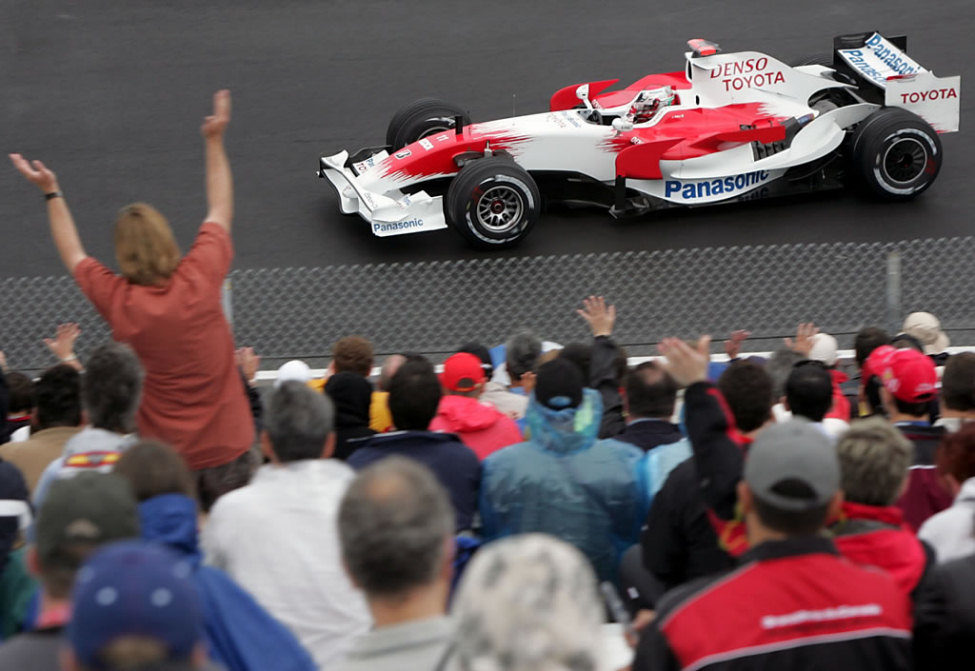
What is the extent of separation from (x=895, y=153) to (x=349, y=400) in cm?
656

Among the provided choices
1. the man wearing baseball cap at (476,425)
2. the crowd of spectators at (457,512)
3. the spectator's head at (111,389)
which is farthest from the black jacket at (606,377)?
the spectator's head at (111,389)

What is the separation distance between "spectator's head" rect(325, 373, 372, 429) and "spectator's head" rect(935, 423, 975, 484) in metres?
2.25

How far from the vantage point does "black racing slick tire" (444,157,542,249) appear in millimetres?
9273

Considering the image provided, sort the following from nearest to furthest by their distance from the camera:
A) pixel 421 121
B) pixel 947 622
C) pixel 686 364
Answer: pixel 947 622, pixel 686 364, pixel 421 121

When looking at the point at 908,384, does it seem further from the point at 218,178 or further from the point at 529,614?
the point at 529,614

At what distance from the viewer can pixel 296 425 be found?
132 inches

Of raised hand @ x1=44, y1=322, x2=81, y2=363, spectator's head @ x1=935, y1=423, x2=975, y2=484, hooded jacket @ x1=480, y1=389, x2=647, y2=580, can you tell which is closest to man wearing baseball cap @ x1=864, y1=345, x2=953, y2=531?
spectator's head @ x1=935, y1=423, x2=975, y2=484

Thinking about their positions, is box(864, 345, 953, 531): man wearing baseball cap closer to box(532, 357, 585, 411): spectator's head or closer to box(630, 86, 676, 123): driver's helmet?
box(532, 357, 585, 411): spectator's head

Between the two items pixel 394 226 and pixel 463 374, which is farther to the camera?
pixel 394 226

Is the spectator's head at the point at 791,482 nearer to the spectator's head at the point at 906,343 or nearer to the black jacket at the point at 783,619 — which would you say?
the black jacket at the point at 783,619

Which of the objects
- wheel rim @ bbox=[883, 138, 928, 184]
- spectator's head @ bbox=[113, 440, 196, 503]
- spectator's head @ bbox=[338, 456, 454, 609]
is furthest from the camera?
wheel rim @ bbox=[883, 138, 928, 184]

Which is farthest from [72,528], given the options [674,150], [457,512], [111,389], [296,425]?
[674,150]

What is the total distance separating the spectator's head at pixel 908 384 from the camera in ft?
14.4

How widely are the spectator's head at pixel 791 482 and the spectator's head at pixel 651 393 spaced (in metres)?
1.64
